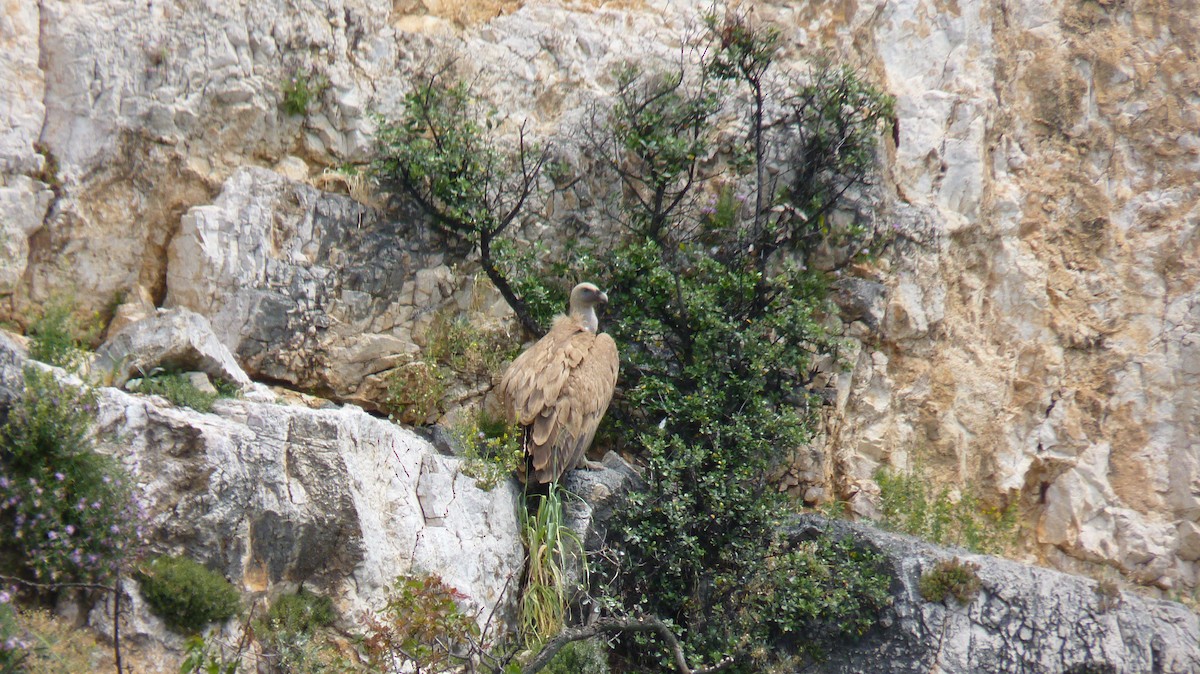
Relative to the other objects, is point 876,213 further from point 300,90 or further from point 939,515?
point 300,90

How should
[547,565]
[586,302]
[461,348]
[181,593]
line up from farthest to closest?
[586,302]
[461,348]
[547,565]
[181,593]

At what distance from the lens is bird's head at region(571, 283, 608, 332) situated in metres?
11.4

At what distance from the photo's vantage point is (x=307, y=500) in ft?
28.4

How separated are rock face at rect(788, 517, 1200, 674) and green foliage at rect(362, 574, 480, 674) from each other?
3693mm

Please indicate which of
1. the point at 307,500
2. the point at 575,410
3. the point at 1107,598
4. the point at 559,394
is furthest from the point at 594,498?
the point at 1107,598

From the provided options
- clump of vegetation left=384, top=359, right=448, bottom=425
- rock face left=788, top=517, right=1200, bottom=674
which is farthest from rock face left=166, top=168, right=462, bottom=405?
rock face left=788, top=517, right=1200, bottom=674

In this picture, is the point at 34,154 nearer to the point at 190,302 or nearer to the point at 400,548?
the point at 190,302

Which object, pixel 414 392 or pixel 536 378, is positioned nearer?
pixel 536 378

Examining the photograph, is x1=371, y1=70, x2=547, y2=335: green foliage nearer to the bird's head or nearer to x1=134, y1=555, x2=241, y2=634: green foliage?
the bird's head

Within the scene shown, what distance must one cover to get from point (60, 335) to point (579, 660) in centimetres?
468

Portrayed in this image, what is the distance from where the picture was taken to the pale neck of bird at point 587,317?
1136 centimetres

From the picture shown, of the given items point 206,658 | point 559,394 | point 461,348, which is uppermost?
point 461,348

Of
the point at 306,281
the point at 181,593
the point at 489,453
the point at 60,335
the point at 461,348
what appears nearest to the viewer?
the point at 181,593

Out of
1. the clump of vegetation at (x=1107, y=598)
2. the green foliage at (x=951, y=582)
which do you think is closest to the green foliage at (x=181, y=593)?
the green foliage at (x=951, y=582)
